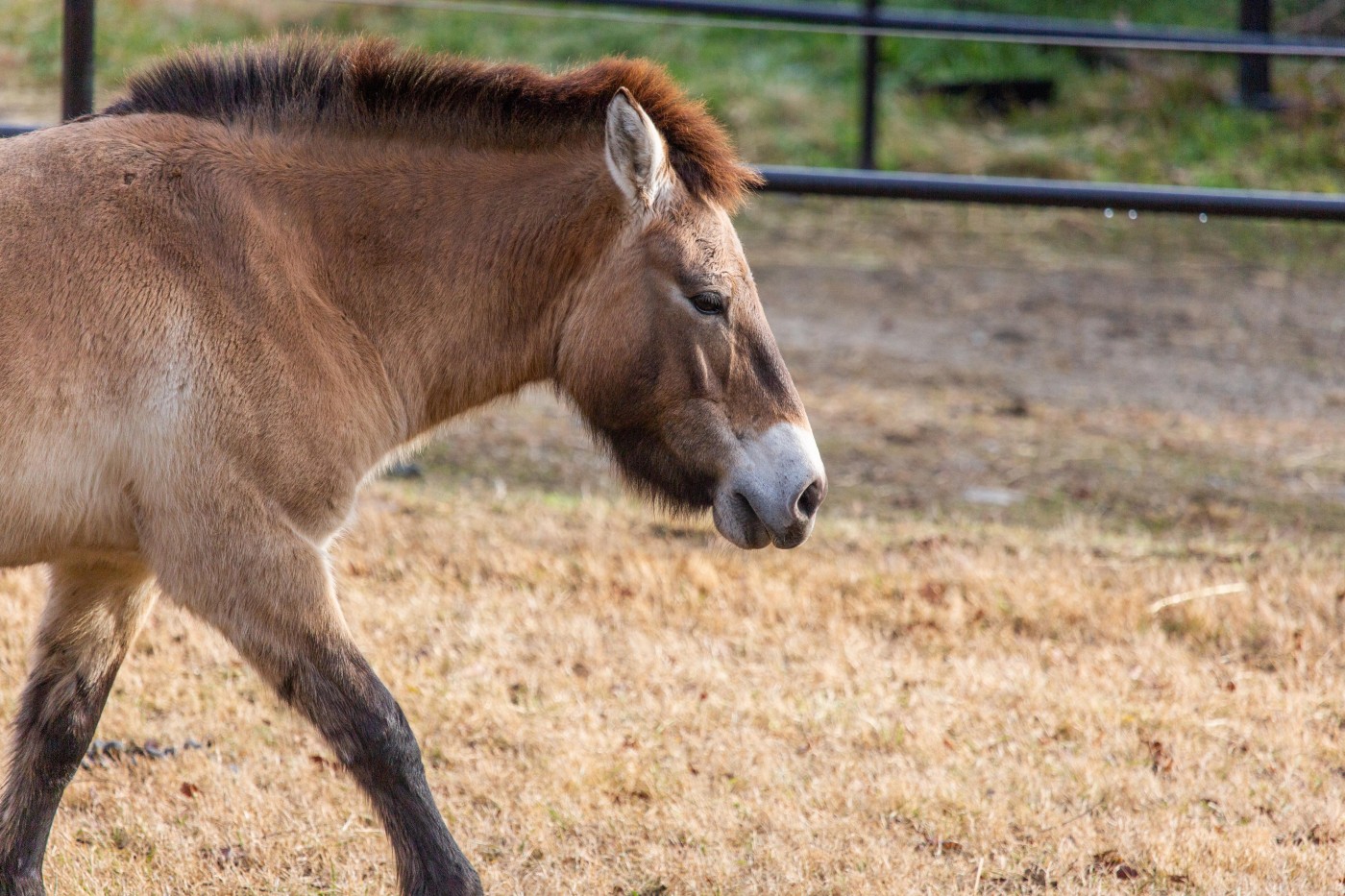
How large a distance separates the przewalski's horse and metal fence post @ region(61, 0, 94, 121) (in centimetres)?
224

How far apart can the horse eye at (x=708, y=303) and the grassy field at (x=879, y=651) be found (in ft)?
2.38

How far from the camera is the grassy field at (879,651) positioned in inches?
130

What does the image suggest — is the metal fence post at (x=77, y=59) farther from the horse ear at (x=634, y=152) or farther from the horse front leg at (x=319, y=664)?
the horse front leg at (x=319, y=664)

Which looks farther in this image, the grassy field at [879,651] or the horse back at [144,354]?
the grassy field at [879,651]

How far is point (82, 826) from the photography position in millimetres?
3311

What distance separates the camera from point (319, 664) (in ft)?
8.64

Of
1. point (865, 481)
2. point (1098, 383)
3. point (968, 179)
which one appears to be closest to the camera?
point (968, 179)

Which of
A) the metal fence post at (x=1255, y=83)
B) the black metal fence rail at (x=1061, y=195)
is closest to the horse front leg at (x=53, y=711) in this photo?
the black metal fence rail at (x=1061, y=195)

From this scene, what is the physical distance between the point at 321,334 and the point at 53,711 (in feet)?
3.41

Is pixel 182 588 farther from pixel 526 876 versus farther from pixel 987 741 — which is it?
pixel 987 741

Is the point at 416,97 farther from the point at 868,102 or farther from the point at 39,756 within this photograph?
the point at 868,102

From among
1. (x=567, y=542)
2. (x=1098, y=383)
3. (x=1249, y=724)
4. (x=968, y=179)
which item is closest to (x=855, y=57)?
(x=1098, y=383)

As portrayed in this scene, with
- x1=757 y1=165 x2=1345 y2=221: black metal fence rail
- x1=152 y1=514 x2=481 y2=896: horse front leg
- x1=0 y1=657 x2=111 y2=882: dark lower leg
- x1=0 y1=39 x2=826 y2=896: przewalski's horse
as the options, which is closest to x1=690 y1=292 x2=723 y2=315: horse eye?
x1=0 y1=39 x2=826 y2=896: przewalski's horse

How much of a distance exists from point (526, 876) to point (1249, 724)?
214cm
